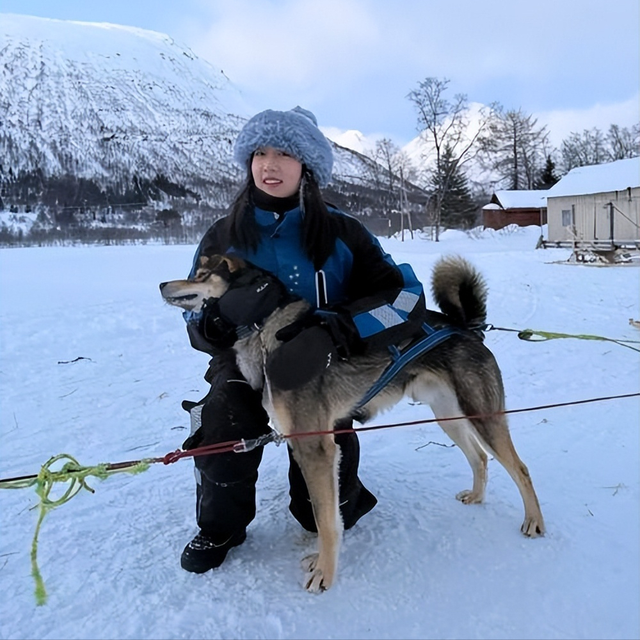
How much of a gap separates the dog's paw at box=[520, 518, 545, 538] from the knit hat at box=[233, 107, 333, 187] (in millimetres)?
1798

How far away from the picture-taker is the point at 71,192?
55.3 meters

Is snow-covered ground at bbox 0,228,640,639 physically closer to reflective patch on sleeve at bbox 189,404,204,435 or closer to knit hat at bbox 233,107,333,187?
reflective patch on sleeve at bbox 189,404,204,435

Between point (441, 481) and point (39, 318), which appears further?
point (39, 318)

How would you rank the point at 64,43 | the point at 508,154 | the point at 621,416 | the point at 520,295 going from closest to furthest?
the point at 621,416
the point at 520,295
the point at 508,154
the point at 64,43

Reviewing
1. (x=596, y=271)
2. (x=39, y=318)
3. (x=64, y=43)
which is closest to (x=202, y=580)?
(x=39, y=318)

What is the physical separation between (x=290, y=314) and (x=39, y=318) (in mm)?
5147

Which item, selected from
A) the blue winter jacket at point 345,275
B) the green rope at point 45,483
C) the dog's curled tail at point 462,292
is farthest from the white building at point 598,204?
the green rope at point 45,483

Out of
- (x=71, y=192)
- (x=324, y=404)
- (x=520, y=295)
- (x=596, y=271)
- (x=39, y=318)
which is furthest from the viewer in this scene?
(x=71, y=192)

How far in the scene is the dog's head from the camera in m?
2.26

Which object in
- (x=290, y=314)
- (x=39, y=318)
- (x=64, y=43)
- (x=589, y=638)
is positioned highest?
(x=64, y=43)

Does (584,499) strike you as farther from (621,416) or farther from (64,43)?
(64,43)

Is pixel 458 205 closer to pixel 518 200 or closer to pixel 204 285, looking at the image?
pixel 518 200

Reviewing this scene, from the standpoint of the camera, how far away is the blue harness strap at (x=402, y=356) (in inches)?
94.6

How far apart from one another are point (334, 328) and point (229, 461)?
71 cm
